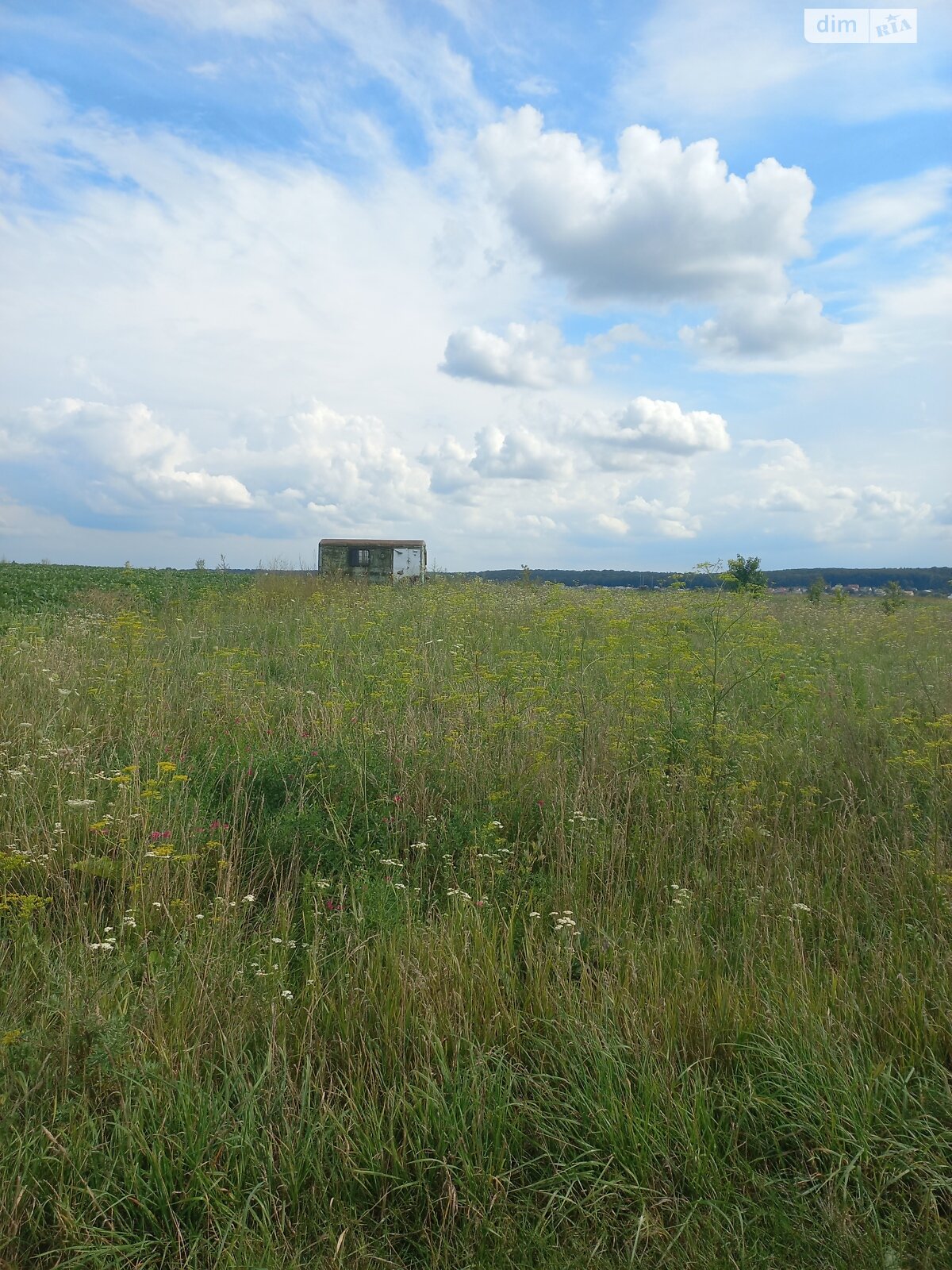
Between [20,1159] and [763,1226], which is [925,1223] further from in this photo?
[20,1159]

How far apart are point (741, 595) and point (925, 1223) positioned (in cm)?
509

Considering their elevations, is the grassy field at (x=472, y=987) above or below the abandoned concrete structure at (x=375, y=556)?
below

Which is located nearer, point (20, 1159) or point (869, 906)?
point (20, 1159)

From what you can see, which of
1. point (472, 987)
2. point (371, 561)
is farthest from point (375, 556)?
point (472, 987)

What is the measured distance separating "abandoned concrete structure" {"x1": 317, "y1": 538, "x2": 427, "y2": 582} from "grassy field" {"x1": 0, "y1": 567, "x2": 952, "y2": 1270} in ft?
66.3

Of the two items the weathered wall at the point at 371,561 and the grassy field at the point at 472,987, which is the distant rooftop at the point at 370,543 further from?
the grassy field at the point at 472,987

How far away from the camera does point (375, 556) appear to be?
27078 mm

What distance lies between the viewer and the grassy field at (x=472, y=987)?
218cm

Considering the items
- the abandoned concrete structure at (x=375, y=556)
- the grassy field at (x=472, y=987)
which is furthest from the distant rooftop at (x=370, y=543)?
the grassy field at (x=472, y=987)

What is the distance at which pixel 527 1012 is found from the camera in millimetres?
2869

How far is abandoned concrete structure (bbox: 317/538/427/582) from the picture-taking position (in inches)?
1025

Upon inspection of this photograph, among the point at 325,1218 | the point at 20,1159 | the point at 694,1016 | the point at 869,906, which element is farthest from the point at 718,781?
the point at 20,1159

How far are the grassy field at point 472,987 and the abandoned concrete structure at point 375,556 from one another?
20.2m

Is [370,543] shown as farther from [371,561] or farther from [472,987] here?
[472,987]
